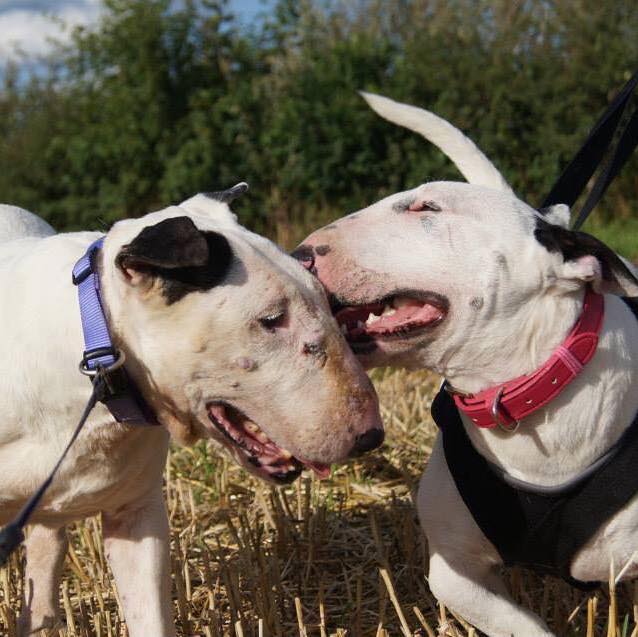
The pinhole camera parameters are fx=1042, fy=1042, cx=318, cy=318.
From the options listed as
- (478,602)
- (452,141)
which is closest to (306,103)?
(452,141)

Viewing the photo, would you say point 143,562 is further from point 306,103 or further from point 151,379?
point 306,103

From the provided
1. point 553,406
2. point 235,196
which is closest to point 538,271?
point 553,406

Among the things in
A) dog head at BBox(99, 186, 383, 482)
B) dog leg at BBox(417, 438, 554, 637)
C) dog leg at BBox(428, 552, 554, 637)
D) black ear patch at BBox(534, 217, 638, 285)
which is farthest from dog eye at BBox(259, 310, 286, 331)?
dog leg at BBox(428, 552, 554, 637)

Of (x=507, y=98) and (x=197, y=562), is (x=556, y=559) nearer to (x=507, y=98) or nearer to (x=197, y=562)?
(x=197, y=562)

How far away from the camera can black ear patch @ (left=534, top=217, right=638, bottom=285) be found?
2760 millimetres

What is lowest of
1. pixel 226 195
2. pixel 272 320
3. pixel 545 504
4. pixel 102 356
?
pixel 545 504

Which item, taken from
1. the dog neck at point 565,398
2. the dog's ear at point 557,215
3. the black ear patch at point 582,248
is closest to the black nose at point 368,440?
the dog neck at point 565,398

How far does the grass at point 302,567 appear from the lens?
131 inches

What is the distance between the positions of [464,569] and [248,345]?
3.48 ft

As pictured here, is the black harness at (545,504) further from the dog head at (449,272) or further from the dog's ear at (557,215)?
the dog's ear at (557,215)

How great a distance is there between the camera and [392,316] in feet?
9.44

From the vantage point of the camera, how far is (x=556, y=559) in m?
2.98

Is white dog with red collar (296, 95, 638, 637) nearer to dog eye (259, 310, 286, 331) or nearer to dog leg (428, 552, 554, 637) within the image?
dog leg (428, 552, 554, 637)

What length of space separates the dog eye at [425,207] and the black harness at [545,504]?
2.25 feet
